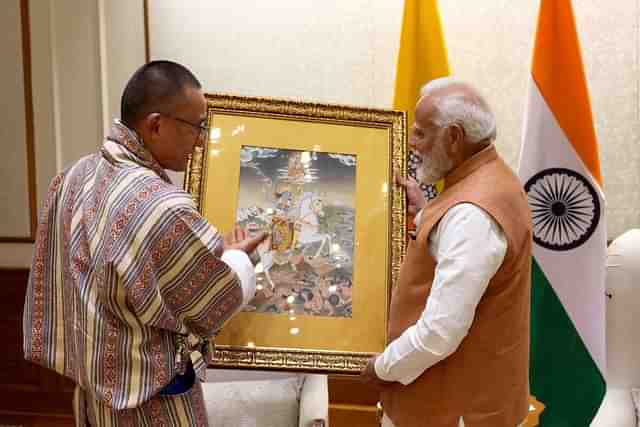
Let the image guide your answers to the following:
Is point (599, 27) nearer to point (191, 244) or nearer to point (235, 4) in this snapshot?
point (235, 4)

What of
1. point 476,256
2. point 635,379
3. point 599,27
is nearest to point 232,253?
point 476,256

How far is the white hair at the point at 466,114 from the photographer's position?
1812 millimetres

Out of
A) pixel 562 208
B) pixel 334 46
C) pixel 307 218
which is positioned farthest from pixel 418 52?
pixel 307 218

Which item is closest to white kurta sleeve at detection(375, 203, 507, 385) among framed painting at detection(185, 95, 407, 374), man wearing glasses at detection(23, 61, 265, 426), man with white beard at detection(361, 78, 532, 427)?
man with white beard at detection(361, 78, 532, 427)

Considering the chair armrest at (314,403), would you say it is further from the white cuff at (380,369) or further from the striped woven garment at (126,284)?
the striped woven garment at (126,284)

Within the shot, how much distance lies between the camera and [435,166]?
190cm

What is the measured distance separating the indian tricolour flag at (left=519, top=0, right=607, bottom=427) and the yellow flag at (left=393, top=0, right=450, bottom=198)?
16.5 inches

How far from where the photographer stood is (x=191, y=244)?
1590 millimetres

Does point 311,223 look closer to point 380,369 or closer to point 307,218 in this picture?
point 307,218

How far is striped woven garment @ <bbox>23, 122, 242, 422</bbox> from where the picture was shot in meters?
1.55

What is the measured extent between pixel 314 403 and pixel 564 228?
1.27 m

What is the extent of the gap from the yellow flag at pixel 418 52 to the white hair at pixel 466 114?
42.3 inches

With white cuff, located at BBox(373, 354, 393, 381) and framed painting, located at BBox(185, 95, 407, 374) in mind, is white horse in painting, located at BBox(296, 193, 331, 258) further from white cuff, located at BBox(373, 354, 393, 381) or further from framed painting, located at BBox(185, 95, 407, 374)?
white cuff, located at BBox(373, 354, 393, 381)

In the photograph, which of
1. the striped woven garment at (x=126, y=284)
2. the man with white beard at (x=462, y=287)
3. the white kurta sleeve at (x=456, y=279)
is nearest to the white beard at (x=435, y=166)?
the man with white beard at (x=462, y=287)
